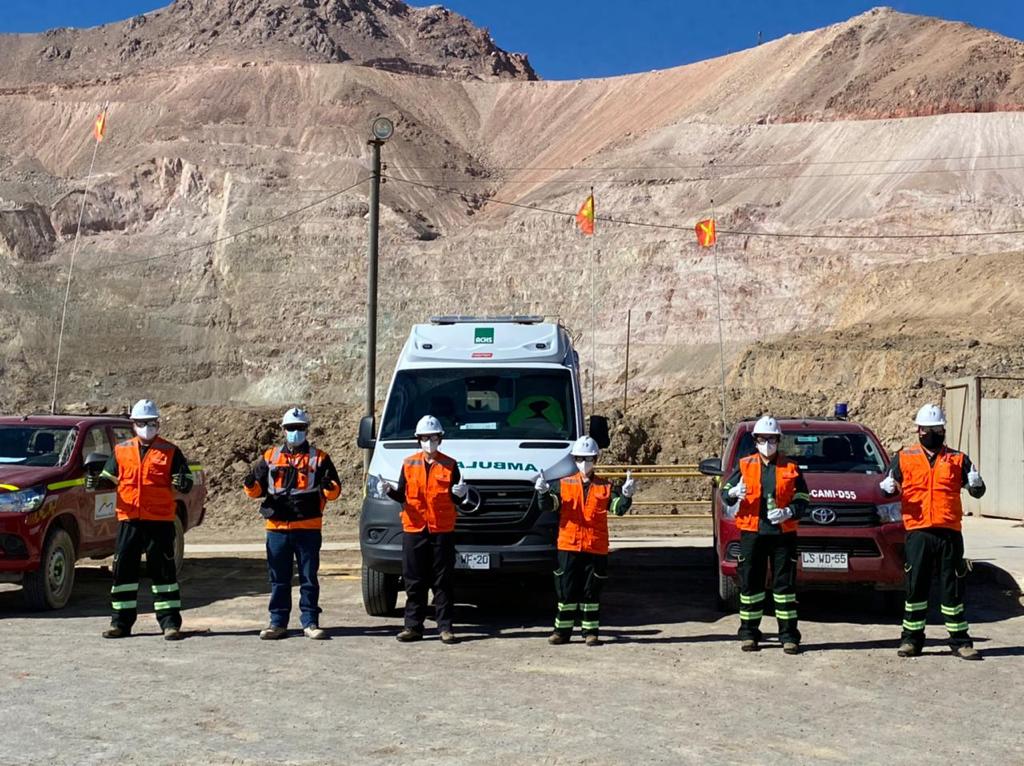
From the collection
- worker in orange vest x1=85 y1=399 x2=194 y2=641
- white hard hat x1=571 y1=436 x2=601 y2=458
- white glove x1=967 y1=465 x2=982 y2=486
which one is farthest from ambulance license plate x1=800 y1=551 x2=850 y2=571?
worker in orange vest x1=85 y1=399 x2=194 y2=641

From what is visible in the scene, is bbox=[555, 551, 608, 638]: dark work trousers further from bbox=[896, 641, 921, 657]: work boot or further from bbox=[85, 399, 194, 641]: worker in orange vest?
bbox=[85, 399, 194, 641]: worker in orange vest

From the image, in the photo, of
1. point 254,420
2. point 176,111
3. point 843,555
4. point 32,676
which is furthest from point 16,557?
point 176,111

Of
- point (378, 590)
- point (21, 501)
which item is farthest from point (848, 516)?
point (21, 501)

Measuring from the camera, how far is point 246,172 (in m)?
84.5

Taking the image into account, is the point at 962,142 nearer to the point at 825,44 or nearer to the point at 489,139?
the point at 825,44

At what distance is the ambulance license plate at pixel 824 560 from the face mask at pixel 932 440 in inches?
63.8

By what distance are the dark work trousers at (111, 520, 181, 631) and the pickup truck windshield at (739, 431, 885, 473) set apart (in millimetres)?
5476

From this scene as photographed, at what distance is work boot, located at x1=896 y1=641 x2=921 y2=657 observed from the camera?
9820 millimetres

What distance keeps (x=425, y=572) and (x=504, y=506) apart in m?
0.91

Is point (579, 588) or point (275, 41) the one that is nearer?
point (579, 588)

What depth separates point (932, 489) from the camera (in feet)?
31.9

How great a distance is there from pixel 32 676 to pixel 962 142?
6498cm

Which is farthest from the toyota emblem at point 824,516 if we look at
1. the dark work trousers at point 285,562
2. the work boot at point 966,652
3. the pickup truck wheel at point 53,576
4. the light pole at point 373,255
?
the light pole at point 373,255

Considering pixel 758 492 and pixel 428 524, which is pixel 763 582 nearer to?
pixel 758 492
